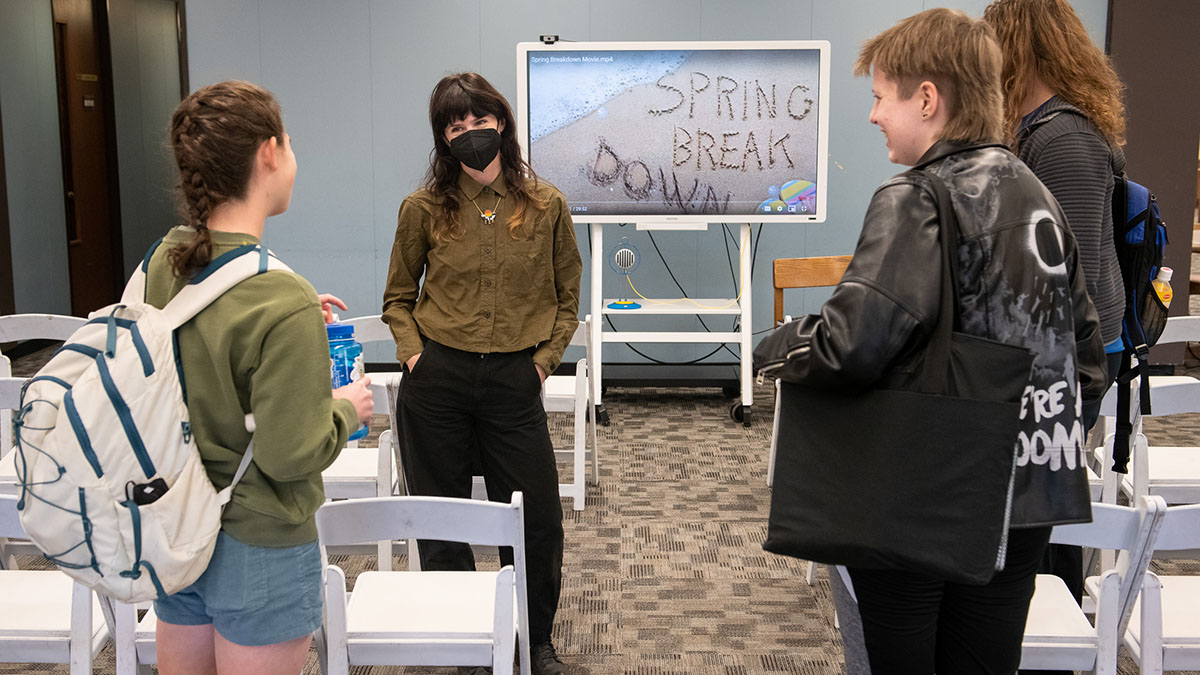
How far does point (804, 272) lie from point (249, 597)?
153 inches

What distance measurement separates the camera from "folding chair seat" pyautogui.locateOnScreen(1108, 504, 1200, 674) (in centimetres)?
180

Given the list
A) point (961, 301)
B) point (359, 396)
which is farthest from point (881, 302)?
point (359, 396)

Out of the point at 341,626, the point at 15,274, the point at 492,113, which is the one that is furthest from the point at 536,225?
the point at 15,274

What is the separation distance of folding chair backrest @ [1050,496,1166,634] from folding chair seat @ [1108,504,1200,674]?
2 centimetres

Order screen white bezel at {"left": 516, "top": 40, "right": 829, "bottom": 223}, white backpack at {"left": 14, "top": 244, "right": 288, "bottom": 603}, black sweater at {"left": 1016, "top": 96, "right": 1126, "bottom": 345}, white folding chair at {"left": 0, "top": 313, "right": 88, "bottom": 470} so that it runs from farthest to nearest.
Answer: screen white bezel at {"left": 516, "top": 40, "right": 829, "bottom": 223} → white folding chair at {"left": 0, "top": 313, "right": 88, "bottom": 470} → black sweater at {"left": 1016, "top": 96, "right": 1126, "bottom": 345} → white backpack at {"left": 14, "top": 244, "right": 288, "bottom": 603}

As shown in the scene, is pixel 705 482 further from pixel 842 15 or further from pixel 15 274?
pixel 15 274

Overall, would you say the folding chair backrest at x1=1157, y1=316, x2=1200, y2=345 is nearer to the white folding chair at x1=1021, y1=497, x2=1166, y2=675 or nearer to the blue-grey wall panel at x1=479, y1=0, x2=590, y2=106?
the white folding chair at x1=1021, y1=497, x2=1166, y2=675

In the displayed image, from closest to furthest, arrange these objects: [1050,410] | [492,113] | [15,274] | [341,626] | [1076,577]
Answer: [1050,410], [341,626], [1076,577], [492,113], [15,274]

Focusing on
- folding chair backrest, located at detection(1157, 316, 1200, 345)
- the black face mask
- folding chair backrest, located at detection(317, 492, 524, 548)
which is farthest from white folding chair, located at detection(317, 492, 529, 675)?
folding chair backrest, located at detection(1157, 316, 1200, 345)

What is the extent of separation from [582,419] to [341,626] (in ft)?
7.16

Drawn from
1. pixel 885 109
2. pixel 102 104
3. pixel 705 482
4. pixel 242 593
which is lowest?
pixel 705 482

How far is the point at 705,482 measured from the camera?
14.2 feet

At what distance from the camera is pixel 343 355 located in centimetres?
164

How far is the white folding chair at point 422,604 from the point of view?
1779mm
